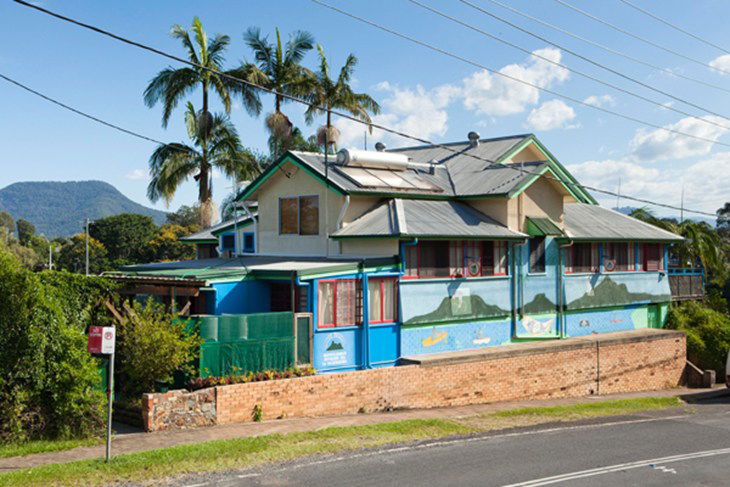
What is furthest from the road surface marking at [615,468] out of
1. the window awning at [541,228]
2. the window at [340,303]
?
the window awning at [541,228]

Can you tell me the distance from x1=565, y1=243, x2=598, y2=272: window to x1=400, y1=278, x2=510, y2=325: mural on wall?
3846 millimetres

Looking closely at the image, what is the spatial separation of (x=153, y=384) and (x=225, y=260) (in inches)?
319

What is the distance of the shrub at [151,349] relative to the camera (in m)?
16.9

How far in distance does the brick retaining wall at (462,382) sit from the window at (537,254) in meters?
2.58

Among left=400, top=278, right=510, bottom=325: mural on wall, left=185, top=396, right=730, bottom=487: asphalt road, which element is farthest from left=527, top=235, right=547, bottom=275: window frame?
left=185, top=396, right=730, bottom=487: asphalt road

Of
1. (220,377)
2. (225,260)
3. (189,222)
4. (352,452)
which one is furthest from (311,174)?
(189,222)

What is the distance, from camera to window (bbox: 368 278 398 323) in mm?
21203

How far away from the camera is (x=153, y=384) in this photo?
57.1 feet

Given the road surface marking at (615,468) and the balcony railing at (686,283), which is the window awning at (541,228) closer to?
the balcony railing at (686,283)

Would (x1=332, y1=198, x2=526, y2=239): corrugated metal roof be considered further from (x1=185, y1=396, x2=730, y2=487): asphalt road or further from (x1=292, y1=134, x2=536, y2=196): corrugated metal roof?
(x1=185, y1=396, x2=730, y2=487): asphalt road

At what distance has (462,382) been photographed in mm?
21562

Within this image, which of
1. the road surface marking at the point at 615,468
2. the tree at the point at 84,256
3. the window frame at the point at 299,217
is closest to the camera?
the road surface marking at the point at 615,468

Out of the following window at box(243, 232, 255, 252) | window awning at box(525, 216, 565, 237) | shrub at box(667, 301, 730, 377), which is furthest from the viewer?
shrub at box(667, 301, 730, 377)

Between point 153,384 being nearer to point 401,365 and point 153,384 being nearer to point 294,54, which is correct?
point 401,365
